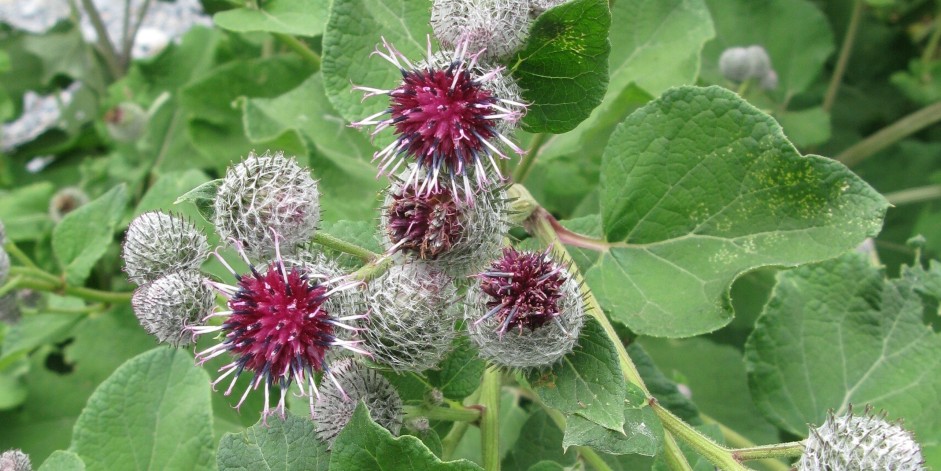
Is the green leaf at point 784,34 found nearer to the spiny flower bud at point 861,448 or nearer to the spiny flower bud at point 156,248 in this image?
the spiny flower bud at point 861,448

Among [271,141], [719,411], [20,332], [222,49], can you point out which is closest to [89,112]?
[222,49]

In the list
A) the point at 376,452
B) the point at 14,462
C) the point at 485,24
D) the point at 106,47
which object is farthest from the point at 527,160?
the point at 106,47

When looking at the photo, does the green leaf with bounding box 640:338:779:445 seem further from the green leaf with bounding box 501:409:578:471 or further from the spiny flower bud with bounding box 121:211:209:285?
the spiny flower bud with bounding box 121:211:209:285

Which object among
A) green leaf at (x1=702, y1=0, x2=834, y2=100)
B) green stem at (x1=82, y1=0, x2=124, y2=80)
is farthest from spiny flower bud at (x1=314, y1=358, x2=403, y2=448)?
green stem at (x1=82, y1=0, x2=124, y2=80)

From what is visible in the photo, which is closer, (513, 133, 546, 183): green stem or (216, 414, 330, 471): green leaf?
(216, 414, 330, 471): green leaf

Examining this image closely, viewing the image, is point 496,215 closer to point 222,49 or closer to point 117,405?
point 117,405

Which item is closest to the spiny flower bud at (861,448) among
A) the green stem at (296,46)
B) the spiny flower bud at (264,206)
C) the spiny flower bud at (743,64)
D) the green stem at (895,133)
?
the spiny flower bud at (264,206)
